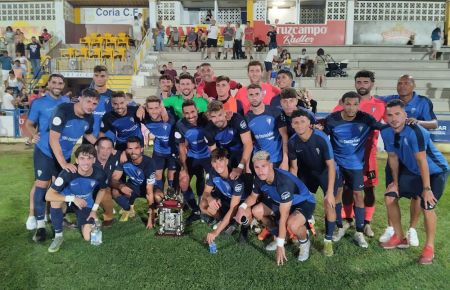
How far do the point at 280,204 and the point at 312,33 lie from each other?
2118 centimetres

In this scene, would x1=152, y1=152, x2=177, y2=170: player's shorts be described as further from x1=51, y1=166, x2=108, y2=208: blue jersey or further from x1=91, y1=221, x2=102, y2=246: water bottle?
x1=91, y1=221, x2=102, y2=246: water bottle

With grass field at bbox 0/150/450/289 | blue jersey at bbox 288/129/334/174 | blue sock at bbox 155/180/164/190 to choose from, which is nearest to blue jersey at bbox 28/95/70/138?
grass field at bbox 0/150/450/289

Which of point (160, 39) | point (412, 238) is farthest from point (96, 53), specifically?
point (412, 238)

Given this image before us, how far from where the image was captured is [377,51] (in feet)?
75.7

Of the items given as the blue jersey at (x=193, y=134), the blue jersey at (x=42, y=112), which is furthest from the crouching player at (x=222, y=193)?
the blue jersey at (x=42, y=112)

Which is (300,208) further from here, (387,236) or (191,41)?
(191,41)

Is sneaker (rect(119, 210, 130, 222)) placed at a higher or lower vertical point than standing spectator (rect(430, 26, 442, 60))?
lower

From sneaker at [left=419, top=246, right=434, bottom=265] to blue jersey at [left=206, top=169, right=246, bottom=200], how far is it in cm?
235

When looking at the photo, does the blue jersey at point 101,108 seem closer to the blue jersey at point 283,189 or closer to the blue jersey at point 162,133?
the blue jersey at point 162,133

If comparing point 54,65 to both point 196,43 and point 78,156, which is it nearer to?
point 196,43

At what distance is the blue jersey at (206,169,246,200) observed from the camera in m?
5.48

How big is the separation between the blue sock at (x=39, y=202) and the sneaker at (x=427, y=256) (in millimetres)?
5055

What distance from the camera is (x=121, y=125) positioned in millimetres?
6566

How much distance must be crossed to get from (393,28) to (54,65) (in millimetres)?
19709
